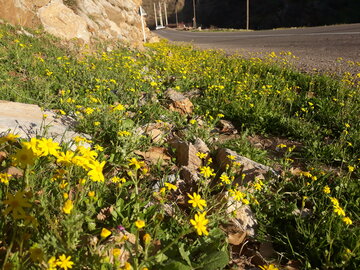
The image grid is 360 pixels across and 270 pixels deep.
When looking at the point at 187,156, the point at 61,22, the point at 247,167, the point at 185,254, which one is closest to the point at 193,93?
the point at 187,156

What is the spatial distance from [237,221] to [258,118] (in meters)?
2.77

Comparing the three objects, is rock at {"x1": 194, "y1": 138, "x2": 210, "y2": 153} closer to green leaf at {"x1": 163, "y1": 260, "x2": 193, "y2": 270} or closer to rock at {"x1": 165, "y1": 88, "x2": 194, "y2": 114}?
rock at {"x1": 165, "y1": 88, "x2": 194, "y2": 114}

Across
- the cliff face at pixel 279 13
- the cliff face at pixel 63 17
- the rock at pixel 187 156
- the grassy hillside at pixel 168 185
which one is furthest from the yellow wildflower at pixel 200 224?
the cliff face at pixel 279 13

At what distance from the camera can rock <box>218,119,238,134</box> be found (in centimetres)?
466

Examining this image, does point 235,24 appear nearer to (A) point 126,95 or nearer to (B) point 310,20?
(B) point 310,20

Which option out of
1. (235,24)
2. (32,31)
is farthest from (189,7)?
(32,31)

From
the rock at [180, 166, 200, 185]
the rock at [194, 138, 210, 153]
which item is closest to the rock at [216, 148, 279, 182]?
the rock at [194, 138, 210, 153]

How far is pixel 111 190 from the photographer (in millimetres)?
2527

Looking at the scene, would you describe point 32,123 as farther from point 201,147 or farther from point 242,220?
point 242,220

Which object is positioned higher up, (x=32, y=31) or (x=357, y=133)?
(x=32, y=31)

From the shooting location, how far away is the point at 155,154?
11.2 feet

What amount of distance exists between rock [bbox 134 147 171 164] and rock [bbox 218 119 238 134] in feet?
5.19

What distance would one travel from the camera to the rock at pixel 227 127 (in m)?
4.66

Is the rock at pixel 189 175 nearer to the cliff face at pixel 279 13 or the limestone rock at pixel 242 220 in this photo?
the limestone rock at pixel 242 220
